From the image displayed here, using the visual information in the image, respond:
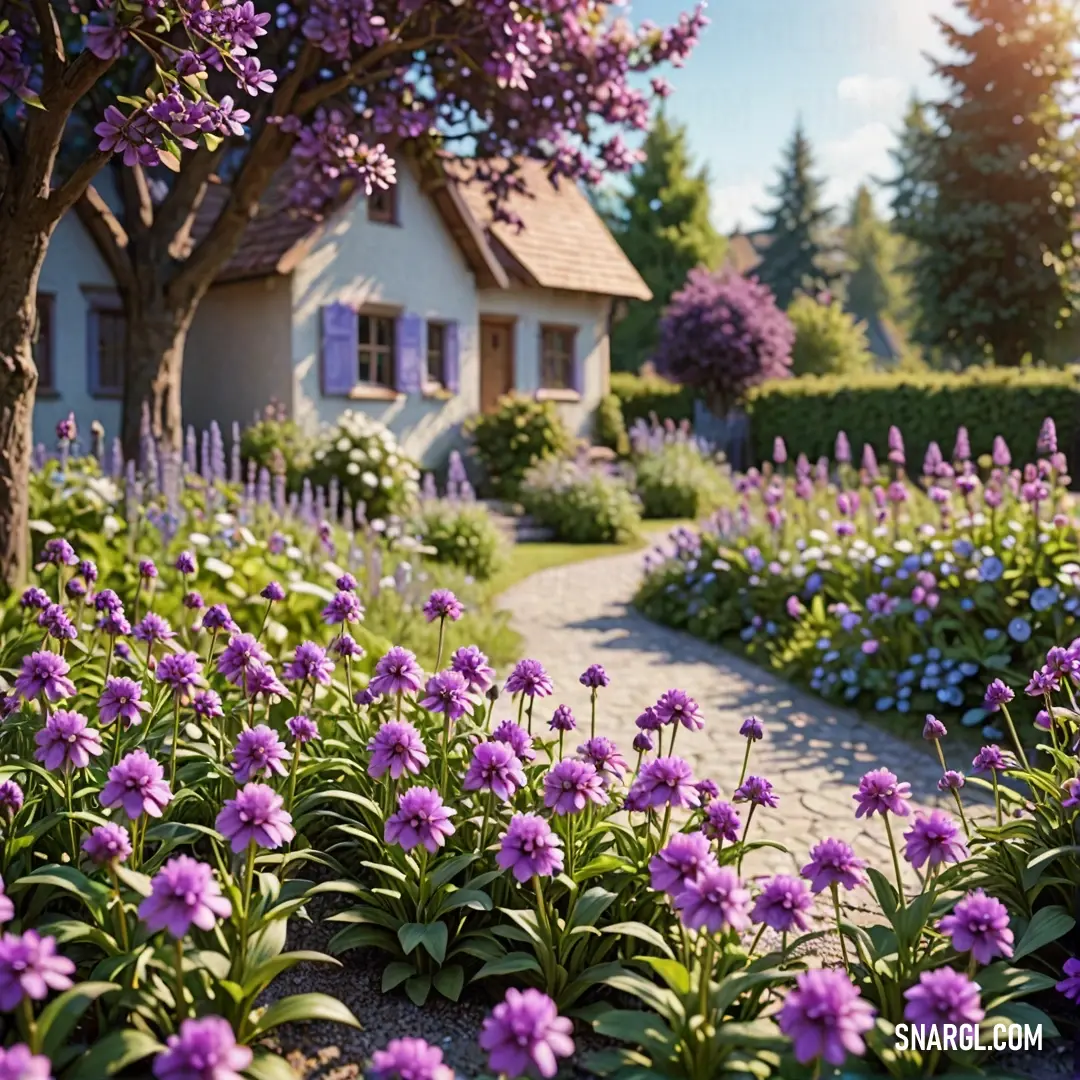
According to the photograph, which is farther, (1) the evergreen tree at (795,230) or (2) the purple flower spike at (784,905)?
(1) the evergreen tree at (795,230)

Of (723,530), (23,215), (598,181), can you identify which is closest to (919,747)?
(723,530)

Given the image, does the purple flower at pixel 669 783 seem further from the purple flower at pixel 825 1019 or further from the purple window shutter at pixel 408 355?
the purple window shutter at pixel 408 355

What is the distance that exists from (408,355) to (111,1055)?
15.8 m

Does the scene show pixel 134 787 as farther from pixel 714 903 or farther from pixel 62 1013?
pixel 714 903

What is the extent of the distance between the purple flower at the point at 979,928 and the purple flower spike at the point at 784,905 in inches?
10.8

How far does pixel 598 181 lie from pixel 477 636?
445 cm

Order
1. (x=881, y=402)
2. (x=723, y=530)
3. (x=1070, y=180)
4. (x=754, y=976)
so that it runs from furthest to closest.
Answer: (x=1070, y=180)
(x=881, y=402)
(x=723, y=530)
(x=754, y=976)

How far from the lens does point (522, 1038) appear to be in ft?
5.81

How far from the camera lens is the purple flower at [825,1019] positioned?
71.8 inches

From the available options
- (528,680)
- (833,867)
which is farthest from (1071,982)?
(528,680)

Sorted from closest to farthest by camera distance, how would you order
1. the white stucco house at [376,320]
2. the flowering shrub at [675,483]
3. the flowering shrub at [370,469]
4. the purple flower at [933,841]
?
the purple flower at [933,841]
the flowering shrub at [370,469]
the white stucco house at [376,320]
the flowering shrub at [675,483]

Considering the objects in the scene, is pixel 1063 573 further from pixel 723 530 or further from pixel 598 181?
pixel 598 181

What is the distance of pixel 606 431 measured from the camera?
20547 mm

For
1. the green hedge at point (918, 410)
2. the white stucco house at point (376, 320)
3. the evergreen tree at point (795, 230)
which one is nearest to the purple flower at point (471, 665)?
the white stucco house at point (376, 320)
